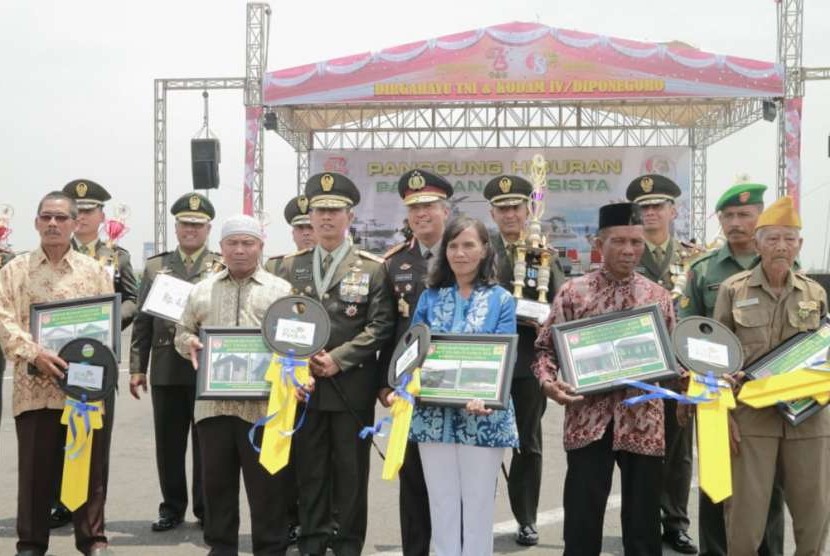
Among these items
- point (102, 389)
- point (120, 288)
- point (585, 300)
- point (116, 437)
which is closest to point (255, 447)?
point (102, 389)

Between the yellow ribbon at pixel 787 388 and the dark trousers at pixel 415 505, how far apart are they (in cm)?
153

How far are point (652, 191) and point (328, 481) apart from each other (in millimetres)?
2811

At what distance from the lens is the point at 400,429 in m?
3.69

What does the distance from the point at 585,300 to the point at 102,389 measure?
250 centimetres

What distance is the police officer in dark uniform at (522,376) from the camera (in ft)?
16.4

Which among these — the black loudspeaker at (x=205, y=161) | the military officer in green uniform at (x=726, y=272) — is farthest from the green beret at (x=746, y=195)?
the black loudspeaker at (x=205, y=161)

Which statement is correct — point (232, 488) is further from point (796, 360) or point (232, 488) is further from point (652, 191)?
point (652, 191)

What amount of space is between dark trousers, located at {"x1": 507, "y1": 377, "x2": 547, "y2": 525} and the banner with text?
59.3ft

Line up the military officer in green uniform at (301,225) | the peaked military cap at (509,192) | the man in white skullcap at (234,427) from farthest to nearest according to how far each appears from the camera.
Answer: the military officer in green uniform at (301,225) < the peaked military cap at (509,192) < the man in white skullcap at (234,427)

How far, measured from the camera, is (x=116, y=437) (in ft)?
26.7

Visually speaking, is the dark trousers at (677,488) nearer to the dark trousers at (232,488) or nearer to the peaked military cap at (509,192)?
the peaked military cap at (509,192)

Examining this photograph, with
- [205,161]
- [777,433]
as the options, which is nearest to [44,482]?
[777,433]

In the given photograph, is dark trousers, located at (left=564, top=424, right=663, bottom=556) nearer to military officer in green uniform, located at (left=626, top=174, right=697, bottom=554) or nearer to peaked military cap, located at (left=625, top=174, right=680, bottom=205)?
military officer in green uniform, located at (left=626, top=174, right=697, bottom=554)

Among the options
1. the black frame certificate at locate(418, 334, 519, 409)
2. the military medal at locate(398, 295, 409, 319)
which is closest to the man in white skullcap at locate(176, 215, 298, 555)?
the military medal at locate(398, 295, 409, 319)
